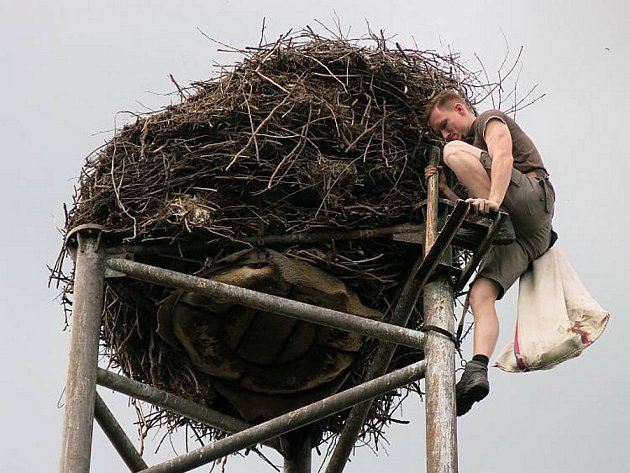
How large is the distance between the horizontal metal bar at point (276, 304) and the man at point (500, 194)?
0.39 meters

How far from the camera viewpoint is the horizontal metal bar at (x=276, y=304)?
7.44 metres

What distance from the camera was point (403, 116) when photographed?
8672 millimetres

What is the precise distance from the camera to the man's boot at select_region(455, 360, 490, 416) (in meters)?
7.26

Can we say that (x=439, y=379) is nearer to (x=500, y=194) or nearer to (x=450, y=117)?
(x=500, y=194)

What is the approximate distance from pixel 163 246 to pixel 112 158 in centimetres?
70

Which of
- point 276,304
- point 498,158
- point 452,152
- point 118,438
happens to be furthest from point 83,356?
point 498,158

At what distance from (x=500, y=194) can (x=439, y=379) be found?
1.00m

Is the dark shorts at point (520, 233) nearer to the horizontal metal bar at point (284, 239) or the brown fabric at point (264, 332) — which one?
the horizontal metal bar at point (284, 239)

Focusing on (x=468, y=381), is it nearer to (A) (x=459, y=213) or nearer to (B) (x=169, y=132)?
(A) (x=459, y=213)

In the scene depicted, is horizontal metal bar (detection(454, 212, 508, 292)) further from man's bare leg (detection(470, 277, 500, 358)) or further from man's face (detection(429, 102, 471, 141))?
man's face (detection(429, 102, 471, 141))

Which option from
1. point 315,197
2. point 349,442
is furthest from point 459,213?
point 349,442

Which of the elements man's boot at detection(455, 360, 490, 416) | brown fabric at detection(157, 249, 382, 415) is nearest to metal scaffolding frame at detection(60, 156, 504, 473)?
man's boot at detection(455, 360, 490, 416)

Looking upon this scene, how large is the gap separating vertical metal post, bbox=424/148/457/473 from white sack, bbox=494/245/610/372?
0.34 metres

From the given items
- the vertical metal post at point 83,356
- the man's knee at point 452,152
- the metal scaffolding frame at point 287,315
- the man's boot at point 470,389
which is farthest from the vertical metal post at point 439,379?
the vertical metal post at point 83,356
